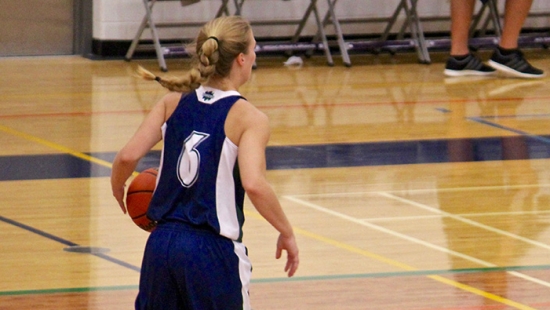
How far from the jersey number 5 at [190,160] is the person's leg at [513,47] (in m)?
6.37

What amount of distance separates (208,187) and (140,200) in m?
0.45

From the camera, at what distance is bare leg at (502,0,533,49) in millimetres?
8422

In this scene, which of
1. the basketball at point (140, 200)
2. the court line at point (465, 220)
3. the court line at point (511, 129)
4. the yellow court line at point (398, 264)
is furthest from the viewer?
the court line at point (511, 129)

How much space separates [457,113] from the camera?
23.2 ft

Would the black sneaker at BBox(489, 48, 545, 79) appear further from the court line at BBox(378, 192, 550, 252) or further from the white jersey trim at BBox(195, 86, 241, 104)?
the white jersey trim at BBox(195, 86, 241, 104)

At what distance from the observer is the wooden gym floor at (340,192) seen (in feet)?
12.1

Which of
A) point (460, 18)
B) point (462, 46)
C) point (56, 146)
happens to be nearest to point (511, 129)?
point (460, 18)

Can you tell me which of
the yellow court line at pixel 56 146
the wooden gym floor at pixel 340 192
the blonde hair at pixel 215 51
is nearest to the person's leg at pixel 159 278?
the blonde hair at pixel 215 51

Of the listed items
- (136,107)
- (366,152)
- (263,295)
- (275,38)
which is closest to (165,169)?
(263,295)

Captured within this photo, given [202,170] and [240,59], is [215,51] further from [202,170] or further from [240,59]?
[202,170]

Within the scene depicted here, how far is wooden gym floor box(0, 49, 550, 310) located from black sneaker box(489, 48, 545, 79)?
115 mm

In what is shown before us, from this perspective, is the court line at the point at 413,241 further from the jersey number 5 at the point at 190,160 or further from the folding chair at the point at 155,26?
the folding chair at the point at 155,26

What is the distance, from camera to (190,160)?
2.46m

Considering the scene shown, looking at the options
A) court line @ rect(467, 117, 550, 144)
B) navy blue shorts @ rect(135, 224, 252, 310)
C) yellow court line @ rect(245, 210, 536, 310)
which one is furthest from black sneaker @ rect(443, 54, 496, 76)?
navy blue shorts @ rect(135, 224, 252, 310)
